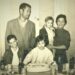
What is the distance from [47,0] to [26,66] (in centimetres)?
68

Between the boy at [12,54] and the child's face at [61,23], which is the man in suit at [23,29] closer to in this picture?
the boy at [12,54]

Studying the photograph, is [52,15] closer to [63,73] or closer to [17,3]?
[17,3]

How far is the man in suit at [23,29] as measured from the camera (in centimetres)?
266

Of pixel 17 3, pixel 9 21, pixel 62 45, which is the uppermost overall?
pixel 17 3

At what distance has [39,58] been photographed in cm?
270

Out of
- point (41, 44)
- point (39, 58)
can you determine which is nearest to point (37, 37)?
point (41, 44)

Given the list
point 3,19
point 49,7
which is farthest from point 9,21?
point 49,7

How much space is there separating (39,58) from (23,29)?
12.8 inches

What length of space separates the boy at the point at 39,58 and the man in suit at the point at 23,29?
0.19 feet

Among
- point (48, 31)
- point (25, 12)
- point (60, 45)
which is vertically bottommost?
point (60, 45)

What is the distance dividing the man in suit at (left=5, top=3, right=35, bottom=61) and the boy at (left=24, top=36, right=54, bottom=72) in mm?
59

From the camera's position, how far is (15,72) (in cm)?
267

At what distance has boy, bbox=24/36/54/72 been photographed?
268 centimetres

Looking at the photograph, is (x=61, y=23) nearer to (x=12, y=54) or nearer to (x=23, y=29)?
(x=23, y=29)
